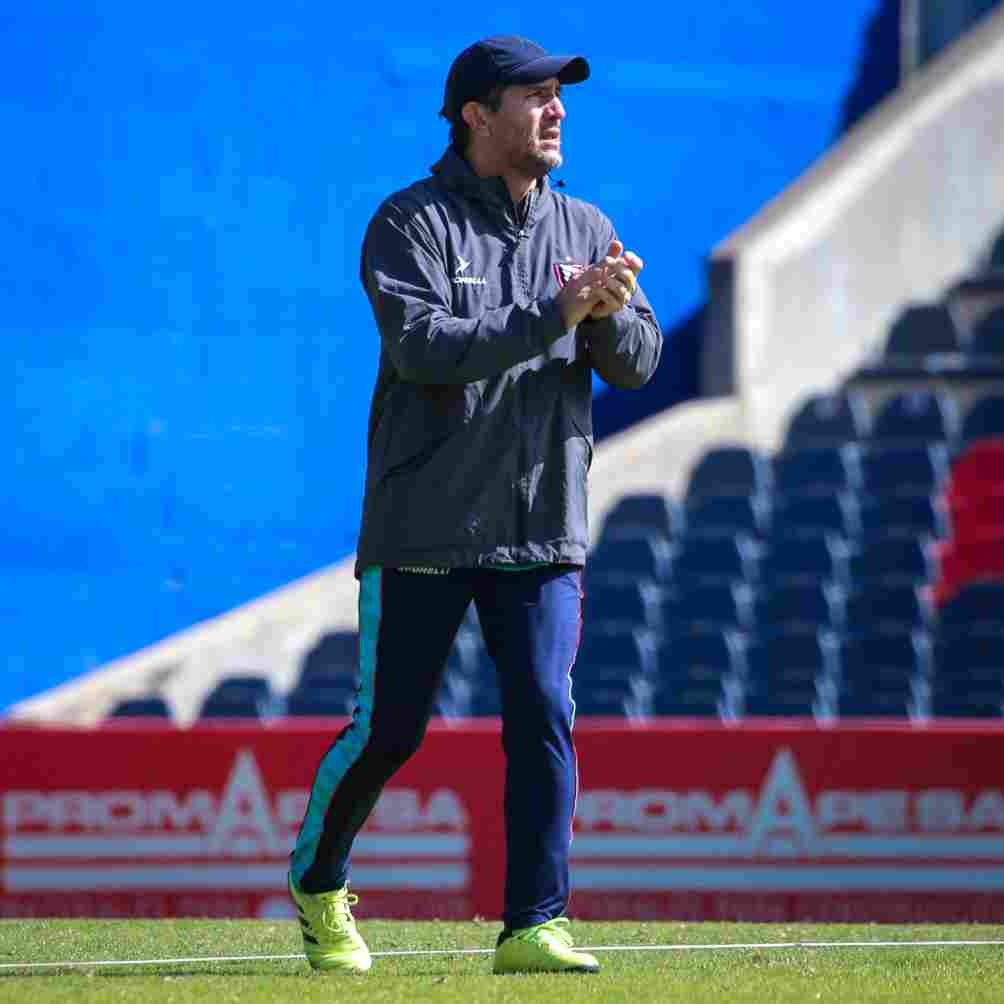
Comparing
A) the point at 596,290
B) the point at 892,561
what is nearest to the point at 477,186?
the point at 596,290

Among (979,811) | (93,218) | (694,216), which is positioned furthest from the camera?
(694,216)

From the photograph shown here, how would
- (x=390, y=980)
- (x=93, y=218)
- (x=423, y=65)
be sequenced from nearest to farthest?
(x=390, y=980), (x=93, y=218), (x=423, y=65)

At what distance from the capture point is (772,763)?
9.32 meters

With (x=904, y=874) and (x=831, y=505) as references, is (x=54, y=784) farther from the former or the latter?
(x=831, y=505)

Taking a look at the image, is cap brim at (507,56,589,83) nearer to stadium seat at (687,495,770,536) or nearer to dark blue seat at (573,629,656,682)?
dark blue seat at (573,629,656,682)

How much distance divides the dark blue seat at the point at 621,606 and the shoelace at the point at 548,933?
26.2ft

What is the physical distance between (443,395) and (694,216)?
33.7ft

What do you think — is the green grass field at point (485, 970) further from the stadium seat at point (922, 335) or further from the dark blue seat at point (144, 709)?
the stadium seat at point (922, 335)

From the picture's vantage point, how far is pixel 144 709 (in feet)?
38.9

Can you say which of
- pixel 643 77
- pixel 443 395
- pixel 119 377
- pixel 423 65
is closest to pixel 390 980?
pixel 443 395

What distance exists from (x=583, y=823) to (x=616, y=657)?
10.1 feet

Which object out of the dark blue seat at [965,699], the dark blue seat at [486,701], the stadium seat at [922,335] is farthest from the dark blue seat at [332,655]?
the stadium seat at [922,335]

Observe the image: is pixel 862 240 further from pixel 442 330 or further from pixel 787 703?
pixel 442 330

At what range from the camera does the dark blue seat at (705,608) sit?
12.7m
